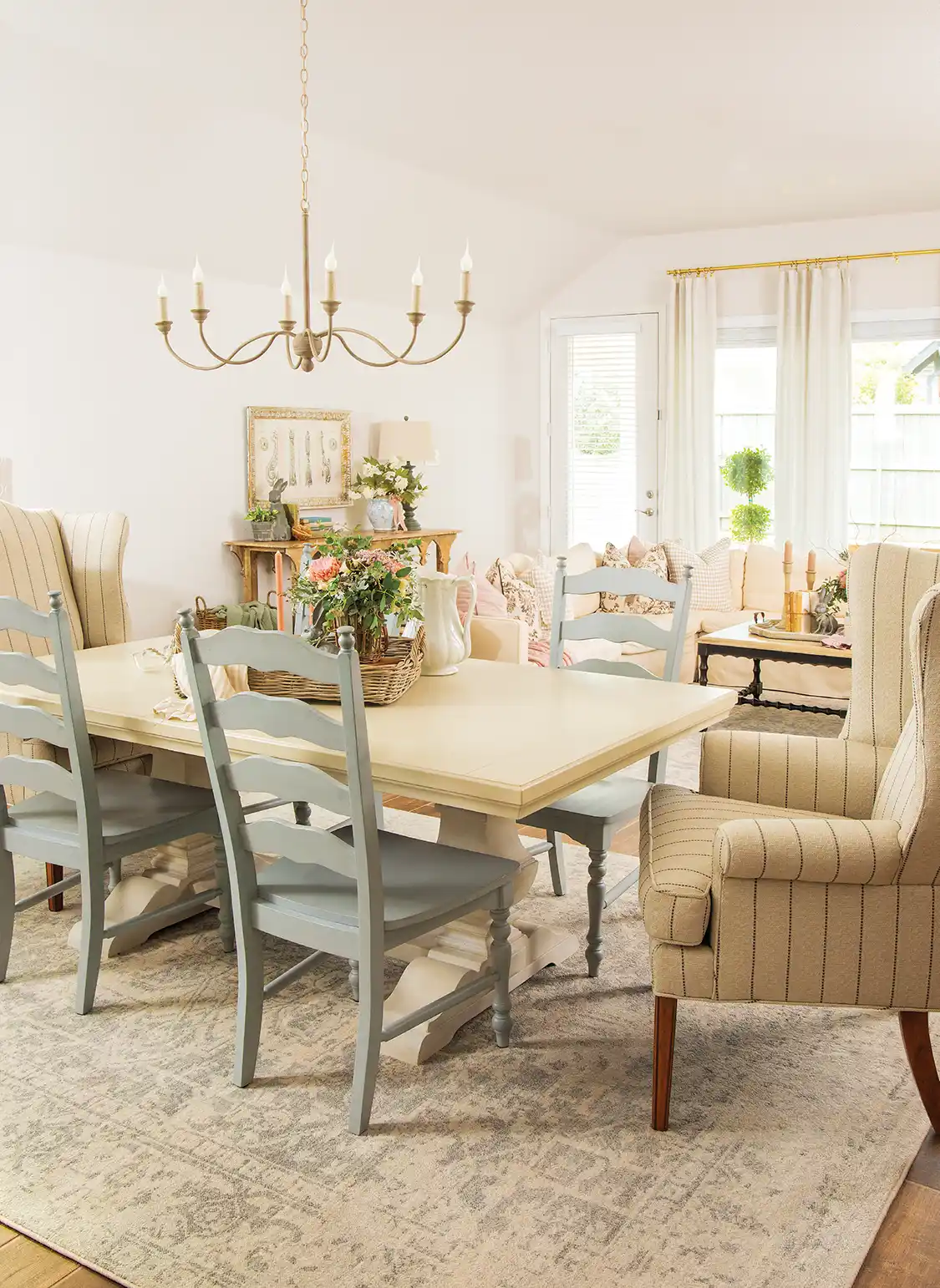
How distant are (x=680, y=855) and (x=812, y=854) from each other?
0.95 feet

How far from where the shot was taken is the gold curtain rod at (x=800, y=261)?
6.96 metres

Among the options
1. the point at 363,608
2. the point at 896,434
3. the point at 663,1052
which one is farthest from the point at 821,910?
the point at 896,434

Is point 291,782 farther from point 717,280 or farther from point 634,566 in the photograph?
point 717,280

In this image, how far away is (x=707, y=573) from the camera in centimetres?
697

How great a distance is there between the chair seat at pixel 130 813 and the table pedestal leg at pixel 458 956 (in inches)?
24.1

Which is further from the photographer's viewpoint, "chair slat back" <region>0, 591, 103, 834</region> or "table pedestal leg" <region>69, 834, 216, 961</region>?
"table pedestal leg" <region>69, 834, 216, 961</region>

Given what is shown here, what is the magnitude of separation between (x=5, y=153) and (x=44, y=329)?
73cm

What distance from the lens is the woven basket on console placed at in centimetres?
262

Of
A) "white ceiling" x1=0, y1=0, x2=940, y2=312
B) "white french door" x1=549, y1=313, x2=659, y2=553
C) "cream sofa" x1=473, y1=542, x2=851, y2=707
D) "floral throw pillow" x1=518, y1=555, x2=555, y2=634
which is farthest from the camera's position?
"white french door" x1=549, y1=313, x2=659, y2=553

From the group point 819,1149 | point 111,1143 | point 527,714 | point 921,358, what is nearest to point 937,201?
point 921,358

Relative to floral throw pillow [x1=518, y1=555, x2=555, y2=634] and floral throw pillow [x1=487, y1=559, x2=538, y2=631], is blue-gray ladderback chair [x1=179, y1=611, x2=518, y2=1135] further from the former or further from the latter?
floral throw pillow [x1=518, y1=555, x2=555, y2=634]

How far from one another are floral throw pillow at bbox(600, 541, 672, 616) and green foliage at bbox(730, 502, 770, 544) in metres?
0.97

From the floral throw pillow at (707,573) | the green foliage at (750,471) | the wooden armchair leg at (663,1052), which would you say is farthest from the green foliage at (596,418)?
the wooden armchair leg at (663,1052)

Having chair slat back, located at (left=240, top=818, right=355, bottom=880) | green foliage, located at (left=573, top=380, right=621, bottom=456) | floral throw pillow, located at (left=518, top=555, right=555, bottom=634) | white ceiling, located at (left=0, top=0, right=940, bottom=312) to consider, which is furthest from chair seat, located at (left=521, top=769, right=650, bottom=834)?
green foliage, located at (left=573, top=380, right=621, bottom=456)
